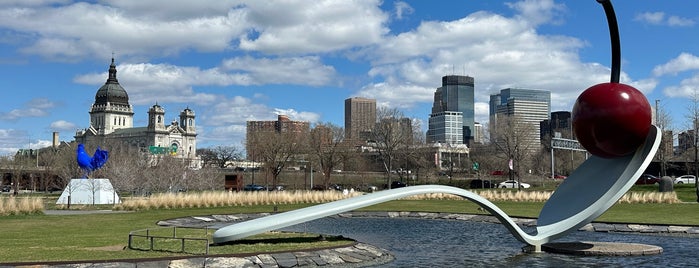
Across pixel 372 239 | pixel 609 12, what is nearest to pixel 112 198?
pixel 372 239

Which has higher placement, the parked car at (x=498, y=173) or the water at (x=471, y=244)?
the parked car at (x=498, y=173)

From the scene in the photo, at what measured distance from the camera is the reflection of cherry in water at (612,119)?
14469mm

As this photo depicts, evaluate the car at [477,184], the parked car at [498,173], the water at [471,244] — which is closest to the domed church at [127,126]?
the parked car at [498,173]

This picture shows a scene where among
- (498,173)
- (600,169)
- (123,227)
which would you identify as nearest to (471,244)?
(600,169)

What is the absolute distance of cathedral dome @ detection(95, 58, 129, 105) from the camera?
618ft

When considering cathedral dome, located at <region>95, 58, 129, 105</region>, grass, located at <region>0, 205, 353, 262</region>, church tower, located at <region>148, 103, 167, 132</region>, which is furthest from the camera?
cathedral dome, located at <region>95, 58, 129, 105</region>

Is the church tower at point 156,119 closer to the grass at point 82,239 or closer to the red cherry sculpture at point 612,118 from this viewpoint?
the grass at point 82,239

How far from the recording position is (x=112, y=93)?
7436 inches

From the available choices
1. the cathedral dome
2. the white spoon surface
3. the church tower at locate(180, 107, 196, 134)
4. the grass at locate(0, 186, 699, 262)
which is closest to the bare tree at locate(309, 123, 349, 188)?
the grass at locate(0, 186, 699, 262)

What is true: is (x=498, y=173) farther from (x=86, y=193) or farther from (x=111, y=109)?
(x=111, y=109)

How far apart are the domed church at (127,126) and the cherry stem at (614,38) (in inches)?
5750

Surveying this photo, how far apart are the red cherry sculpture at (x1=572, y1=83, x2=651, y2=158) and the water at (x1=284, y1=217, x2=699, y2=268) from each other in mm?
2512

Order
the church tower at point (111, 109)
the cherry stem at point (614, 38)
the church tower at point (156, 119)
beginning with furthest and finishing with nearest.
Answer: the church tower at point (111, 109)
the church tower at point (156, 119)
the cherry stem at point (614, 38)

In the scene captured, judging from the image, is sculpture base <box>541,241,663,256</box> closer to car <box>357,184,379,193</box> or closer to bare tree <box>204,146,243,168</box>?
car <box>357,184,379,193</box>
